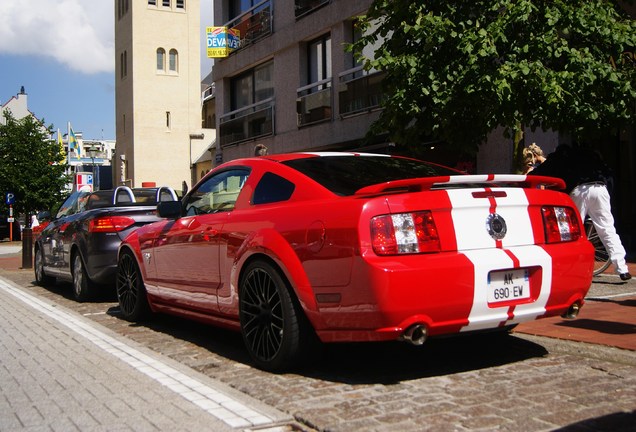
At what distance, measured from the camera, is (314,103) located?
20625 mm

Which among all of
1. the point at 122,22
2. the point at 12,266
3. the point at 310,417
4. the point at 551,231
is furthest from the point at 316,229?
the point at 122,22

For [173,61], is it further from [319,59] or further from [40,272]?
[40,272]

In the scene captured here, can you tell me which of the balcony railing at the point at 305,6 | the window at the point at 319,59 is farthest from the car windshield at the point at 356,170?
the balcony railing at the point at 305,6

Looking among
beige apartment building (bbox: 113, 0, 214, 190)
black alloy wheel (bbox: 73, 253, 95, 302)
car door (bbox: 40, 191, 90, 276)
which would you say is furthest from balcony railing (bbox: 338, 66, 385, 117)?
beige apartment building (bbox: 113, 0, 214, 190)

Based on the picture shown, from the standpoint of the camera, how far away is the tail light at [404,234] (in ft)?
14.2

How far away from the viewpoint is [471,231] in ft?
14.9

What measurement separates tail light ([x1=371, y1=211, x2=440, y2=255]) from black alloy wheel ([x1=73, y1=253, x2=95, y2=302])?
633 centimetres

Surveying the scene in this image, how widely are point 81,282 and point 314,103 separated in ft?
38.9

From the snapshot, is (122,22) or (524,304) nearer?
(524,304)

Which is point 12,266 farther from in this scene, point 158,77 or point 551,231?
point 158,77

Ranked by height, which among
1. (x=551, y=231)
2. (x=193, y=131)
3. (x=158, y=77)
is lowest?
(x=551, y=231)

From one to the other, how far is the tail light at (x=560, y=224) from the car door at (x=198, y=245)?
90.7 inches

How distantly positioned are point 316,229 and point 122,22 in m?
58.1

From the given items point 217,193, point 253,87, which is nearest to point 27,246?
point 253,87
